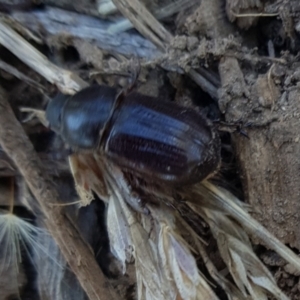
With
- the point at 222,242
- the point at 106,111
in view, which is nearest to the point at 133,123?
the point at 106,111

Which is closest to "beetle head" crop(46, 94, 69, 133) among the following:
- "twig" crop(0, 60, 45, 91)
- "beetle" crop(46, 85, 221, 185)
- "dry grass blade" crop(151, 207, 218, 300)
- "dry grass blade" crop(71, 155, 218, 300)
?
"beetle" crop(46, 85, 221, 185)

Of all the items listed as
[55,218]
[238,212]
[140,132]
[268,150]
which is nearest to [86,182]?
[55,218]

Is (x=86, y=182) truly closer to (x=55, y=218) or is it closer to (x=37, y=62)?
(x=55, y=218)

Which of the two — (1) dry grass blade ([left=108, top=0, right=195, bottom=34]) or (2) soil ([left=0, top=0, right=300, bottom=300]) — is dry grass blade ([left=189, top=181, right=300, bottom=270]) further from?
(1) dry grass blade ([left=108, top=0, right=195, bottom=34])

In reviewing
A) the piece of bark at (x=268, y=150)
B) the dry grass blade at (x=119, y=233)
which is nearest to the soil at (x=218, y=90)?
the piece of bark at (x=268, y=150)

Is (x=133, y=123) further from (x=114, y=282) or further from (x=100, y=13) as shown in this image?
(x=114, y=282)

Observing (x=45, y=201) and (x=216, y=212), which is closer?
(x=216, y=212)
